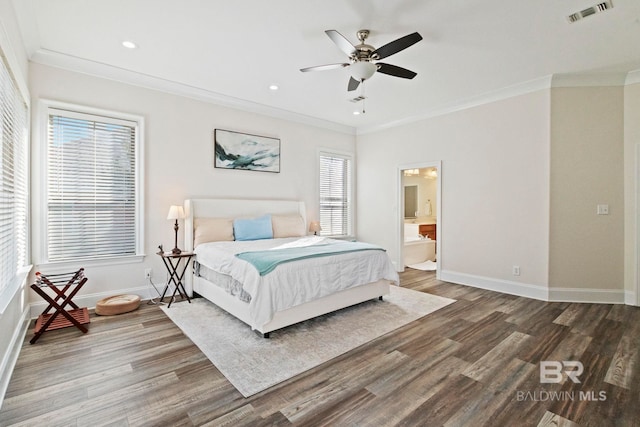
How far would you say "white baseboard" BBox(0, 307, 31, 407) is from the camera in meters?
2.06

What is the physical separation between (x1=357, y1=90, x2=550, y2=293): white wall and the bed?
1771mm

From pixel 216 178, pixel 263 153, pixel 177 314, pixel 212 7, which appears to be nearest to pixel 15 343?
pixel 177 314

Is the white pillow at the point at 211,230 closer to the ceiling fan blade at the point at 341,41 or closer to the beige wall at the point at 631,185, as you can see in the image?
the ceiling fan blade at the point at 341,41

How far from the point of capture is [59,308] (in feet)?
9.82

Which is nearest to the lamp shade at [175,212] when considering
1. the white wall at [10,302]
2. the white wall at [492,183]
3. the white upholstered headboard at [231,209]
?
the white upholstered headboard at [231,209]

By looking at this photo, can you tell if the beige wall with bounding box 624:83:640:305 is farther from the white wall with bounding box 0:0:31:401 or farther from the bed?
the white wall with bounding box 0:0:31:401

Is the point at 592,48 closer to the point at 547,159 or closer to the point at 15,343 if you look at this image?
the point at 547,159

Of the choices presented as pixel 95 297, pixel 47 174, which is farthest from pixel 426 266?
pixel 47 174

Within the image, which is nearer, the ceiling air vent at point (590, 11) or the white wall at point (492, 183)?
the ceiling air vent at point (590, 11)

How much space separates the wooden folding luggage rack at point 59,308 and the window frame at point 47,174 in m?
0.27

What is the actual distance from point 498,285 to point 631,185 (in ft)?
6.65

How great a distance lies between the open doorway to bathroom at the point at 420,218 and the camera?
5.59m

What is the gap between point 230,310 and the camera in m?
3.28

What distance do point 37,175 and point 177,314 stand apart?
7.07 ft
